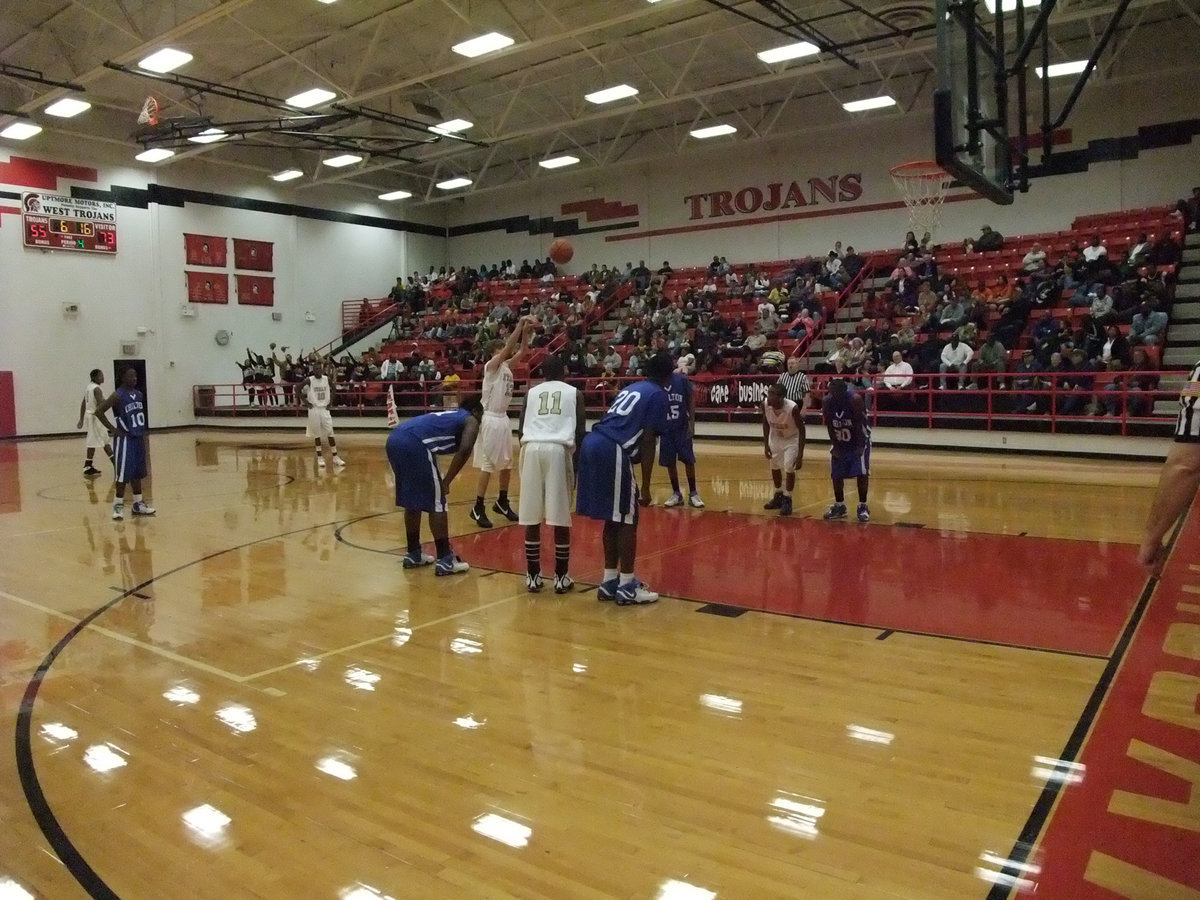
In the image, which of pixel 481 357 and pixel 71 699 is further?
pixel 481 357

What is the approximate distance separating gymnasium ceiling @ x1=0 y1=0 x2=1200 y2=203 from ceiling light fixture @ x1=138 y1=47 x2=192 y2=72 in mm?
312

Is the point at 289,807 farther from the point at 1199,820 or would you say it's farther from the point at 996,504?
the point at 996,504

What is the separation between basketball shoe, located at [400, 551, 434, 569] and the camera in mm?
6934

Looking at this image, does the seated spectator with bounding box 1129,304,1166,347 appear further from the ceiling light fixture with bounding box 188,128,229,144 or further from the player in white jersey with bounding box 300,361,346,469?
the ceiling light fixture with bounding box 188,128,229,144

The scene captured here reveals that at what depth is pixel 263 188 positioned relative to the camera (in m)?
27.3

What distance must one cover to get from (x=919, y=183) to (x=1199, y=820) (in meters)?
18.4

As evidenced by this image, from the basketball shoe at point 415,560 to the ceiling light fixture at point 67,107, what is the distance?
59.8 ft

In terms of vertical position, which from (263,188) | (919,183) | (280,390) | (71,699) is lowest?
(71,699)

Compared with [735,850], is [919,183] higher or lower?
higher

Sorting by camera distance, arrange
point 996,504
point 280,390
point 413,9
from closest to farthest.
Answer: point 996,504
point 413,9
point 280,390

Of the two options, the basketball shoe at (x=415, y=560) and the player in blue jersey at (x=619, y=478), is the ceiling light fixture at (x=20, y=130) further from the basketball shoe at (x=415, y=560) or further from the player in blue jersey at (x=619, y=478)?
the player in blue jersey at (x=619, y=478)

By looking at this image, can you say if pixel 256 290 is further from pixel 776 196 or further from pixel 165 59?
pixel 776 196

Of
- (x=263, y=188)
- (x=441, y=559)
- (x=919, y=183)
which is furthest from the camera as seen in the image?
(x=263, y=188)

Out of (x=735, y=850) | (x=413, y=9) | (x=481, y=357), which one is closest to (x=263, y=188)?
(x=481, y=357)
